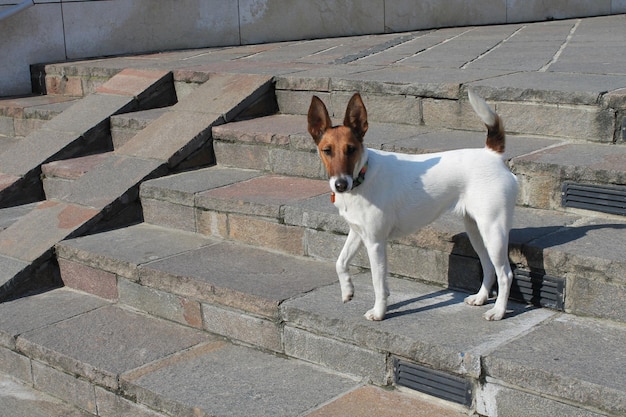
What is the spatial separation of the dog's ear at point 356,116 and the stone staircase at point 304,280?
32.3 inches

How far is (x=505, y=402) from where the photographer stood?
10.6ft

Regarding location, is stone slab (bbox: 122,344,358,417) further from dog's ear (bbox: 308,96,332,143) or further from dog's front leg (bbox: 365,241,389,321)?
dog's ear (bbox: 308,96,332,143)

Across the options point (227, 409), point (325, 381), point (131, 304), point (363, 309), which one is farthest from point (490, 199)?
point (131, 304)

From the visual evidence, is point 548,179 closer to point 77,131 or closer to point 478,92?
point 478,92

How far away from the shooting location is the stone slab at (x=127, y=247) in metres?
4.80

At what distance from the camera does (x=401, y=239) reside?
164 inches

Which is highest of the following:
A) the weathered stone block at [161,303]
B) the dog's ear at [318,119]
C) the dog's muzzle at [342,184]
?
the dog's ear at [318,119]

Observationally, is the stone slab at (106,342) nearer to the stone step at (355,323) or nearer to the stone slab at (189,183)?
the stone step at (355,323)

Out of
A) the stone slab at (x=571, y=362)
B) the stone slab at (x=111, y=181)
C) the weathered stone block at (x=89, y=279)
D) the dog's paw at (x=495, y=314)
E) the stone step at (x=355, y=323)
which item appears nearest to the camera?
the stone slab at (x=571, y=362)

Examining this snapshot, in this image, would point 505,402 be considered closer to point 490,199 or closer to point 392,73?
point 490,199

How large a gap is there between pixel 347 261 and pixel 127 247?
176 cm

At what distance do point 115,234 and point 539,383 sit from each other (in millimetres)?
3111

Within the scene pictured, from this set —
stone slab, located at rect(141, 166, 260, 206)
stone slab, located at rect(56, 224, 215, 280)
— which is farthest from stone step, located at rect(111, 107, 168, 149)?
stone slab, located at rect(56, 224, 215, 280)

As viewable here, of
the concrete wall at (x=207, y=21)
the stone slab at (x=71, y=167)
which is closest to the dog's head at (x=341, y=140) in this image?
the stone slab at (x=71, y=167)
